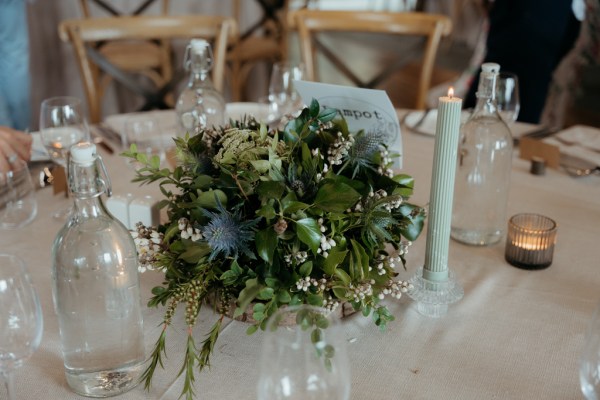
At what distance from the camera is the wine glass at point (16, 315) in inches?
26.9

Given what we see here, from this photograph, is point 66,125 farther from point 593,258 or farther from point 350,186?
point 593,258

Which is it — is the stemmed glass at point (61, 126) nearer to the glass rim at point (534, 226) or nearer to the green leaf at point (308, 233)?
the green leaf at point (308, 233)

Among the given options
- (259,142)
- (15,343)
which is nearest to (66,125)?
(259,142)

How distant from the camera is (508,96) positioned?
1.46 m

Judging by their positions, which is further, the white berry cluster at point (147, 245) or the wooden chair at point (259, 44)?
the wooden chair at point (259, 44)

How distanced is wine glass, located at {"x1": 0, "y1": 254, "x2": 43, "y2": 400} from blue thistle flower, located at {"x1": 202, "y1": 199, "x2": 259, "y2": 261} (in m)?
0.21

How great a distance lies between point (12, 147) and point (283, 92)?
66 cm

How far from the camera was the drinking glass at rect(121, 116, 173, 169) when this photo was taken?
1434 mm

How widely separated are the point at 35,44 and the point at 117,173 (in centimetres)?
240

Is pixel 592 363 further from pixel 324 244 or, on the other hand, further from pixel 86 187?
pixel 86 187

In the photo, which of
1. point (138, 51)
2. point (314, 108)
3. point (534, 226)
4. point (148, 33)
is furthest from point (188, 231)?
point (138, 51)

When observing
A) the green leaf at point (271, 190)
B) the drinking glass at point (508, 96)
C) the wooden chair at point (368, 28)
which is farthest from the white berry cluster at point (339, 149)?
the wooden chair at point (368, 28)

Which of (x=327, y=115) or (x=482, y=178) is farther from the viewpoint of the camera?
(x=482, y=178)

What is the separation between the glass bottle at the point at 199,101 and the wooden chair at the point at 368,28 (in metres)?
0.66
